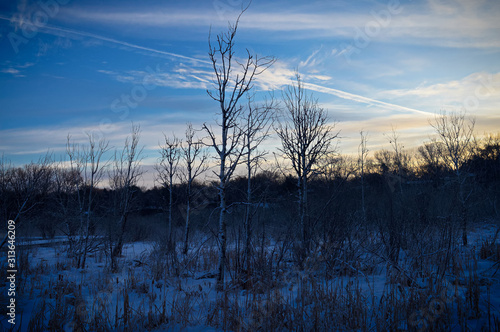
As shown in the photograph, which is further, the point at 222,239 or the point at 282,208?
the point at 282,208

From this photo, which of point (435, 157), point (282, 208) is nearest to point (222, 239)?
point (282, 208)

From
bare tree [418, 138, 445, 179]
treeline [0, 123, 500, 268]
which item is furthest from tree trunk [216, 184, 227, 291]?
bare tree [418, 138, 445, 179]

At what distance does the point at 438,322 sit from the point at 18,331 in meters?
6.09

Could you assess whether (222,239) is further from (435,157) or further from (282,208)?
(435,157)

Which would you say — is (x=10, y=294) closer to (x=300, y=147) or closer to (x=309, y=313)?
(x=309, y=313)

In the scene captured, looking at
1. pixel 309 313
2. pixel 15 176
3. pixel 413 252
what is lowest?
pixel 309 313

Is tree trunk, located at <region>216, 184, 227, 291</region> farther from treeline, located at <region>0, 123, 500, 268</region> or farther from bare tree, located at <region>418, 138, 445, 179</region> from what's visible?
bare tree, located at <region>418, 138, 445, 179</region>

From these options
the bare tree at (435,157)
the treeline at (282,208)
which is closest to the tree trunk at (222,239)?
the treeline at (282,208)

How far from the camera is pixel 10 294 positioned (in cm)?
598

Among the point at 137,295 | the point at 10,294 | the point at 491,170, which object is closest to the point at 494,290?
the point at 137,295

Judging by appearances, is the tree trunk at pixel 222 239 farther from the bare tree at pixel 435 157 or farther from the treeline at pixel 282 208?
the bare tree at pixel 435 157

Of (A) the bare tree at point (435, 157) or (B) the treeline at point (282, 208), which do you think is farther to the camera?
(A) the bare tree at point (435, 157)

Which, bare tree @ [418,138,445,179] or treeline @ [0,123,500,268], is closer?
treeline @ [0,123,500,268]

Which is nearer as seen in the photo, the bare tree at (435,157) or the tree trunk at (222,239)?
the tree trunk at (222,239)
